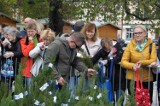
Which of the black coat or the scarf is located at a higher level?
the scarf

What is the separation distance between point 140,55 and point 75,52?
39.5 inches

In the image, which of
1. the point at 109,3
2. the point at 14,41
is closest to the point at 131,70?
the point at 14,41

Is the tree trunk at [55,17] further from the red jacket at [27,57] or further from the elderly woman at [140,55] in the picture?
the elderly woman at [140,55]

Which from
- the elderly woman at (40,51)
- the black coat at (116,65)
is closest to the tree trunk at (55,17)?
the black coat at (116,65)

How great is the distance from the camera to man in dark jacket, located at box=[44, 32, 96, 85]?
6148 mm

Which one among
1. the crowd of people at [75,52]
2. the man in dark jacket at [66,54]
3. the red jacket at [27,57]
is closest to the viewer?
the man in dark jacket at [66,54]

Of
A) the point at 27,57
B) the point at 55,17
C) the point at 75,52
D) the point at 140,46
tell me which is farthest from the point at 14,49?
the point at 55,17

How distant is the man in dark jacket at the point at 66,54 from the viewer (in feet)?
20.2

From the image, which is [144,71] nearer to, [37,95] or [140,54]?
[140,54]

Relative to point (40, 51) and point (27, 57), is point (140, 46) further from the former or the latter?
point (27, 57)

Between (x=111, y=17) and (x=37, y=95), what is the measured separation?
52.8 ft

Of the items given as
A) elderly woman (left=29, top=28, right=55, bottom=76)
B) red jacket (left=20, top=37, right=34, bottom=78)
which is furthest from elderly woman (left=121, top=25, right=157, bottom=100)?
red jacket (left=20, top=37, right=34, bottom=78)

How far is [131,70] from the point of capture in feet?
22.7

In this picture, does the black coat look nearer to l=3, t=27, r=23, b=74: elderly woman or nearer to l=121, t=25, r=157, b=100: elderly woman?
l=121, t=25, r=157, b=100: elderly woman
